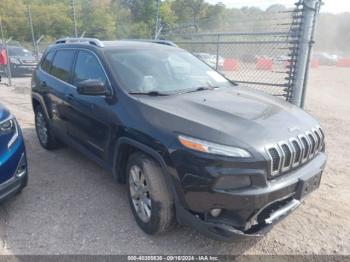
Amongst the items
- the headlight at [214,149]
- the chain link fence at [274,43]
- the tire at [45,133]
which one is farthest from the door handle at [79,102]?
the chain link fence at [274,43]

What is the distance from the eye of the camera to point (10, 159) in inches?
123

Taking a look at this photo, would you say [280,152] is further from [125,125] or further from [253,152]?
[125,125]

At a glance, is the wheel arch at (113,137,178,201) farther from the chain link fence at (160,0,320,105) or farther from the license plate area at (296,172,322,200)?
the chain link fence at (160,0,320,105)

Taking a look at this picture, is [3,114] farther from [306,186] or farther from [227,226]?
[306,186]

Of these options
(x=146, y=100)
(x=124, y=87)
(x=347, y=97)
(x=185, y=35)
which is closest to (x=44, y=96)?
(x=124, y=87)

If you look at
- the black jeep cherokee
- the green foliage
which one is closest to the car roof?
the black jeep cherokee

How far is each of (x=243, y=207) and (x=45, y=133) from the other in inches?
151

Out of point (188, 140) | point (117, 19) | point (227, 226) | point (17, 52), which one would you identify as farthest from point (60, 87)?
point (117, 19)

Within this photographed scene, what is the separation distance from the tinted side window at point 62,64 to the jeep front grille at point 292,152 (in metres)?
2.95

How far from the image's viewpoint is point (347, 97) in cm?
1129

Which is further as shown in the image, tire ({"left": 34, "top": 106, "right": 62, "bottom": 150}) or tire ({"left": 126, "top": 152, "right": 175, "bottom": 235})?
tire ({"left": 34, "top": 106, "right": 62, "bottom": 150})

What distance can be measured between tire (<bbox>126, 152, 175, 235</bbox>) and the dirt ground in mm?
180

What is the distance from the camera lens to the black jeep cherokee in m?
2.41

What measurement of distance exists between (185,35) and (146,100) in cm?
546
